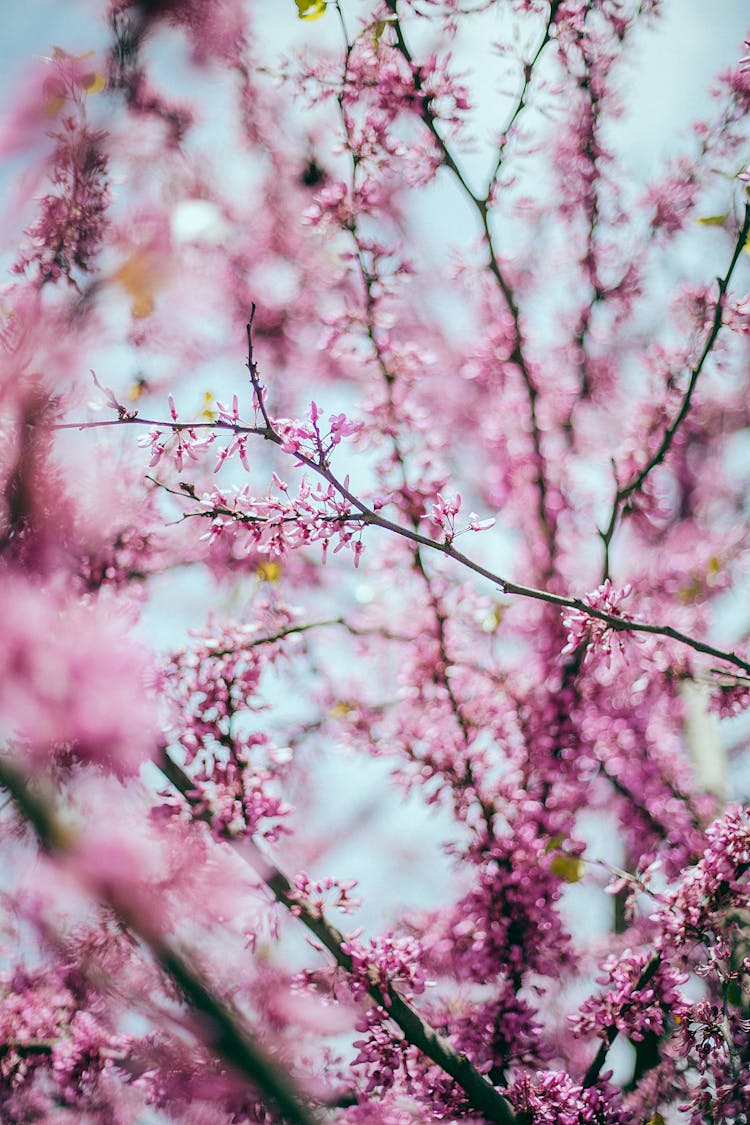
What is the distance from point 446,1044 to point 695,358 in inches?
90.0

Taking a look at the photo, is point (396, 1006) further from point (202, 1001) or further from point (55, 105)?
point (55, 105)

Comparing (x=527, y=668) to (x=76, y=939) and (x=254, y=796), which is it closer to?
(x=254, y=796)

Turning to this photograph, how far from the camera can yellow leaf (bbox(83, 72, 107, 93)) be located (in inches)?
74.5

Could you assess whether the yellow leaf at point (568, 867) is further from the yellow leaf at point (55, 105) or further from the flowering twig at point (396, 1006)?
the yellow leaf at point (55, 105)

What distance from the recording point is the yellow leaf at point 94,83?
189 cm

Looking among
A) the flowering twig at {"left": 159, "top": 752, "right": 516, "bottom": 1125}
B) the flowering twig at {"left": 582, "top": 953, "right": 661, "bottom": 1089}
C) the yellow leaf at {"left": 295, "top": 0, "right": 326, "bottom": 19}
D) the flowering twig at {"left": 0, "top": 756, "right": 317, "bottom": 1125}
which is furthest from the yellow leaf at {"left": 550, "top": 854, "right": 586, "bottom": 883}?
the yellow leaf at {"left": 295, "top": 0, "right": 326, "bottom": 19}

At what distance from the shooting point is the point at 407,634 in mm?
2959

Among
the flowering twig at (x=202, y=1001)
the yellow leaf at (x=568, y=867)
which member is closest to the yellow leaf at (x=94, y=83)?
the flowering twig at (x=202, y=1001)

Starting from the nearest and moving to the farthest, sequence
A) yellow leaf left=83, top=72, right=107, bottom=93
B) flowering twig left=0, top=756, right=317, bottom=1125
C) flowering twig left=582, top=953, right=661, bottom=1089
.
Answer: flowering twig left=0, top=756, right=317, bottom=1125 → flowering twig left=582, top=953, right=661, bottom=1089 → yellow leaf left=83, top=72, right=107, bottom=93

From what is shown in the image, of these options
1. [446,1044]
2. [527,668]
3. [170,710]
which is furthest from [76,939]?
[527,668]

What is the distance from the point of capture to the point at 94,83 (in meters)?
1.91

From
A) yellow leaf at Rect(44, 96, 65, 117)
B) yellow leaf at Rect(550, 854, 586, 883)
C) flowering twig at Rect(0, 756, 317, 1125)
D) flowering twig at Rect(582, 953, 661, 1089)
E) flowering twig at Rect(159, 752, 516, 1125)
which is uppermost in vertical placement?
yellow leaf at Rect(44, 96, 65, 117)

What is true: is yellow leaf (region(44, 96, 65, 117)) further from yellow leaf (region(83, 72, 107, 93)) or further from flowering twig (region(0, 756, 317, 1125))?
flowering twig (region(0, 756, 317, 1125))

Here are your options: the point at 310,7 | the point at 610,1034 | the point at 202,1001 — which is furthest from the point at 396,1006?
the point at 310,7
